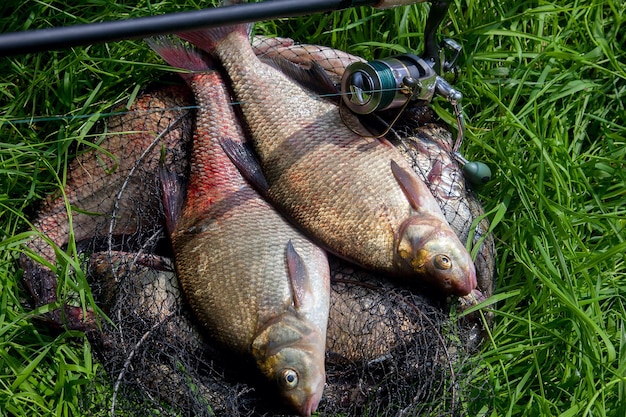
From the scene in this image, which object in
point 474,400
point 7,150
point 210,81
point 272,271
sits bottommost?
point 474,400

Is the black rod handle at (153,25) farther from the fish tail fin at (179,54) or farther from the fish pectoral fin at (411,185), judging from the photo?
the fish tail fin at (179,54)

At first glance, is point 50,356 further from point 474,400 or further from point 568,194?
point 568,194

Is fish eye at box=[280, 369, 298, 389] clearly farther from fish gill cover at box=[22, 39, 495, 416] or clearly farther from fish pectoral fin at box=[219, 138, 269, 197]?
fish pectoral fin at box=[219, 138, 269, 197]

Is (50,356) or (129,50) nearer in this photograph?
(50,356)

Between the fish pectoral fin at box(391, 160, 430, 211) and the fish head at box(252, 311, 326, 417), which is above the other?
the fish pectoral fin at box(391, 160, 430, 211)

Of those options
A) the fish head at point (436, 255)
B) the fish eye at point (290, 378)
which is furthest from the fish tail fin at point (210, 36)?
the fish eye at point (290, 378)

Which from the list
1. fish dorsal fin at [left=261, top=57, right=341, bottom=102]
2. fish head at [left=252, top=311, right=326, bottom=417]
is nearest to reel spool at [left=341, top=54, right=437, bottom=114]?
fish dorsal fin at [left=261, top=57, right=341, bottom=102]

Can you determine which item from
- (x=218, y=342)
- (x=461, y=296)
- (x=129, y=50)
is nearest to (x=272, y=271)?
(x=218, y=342)
